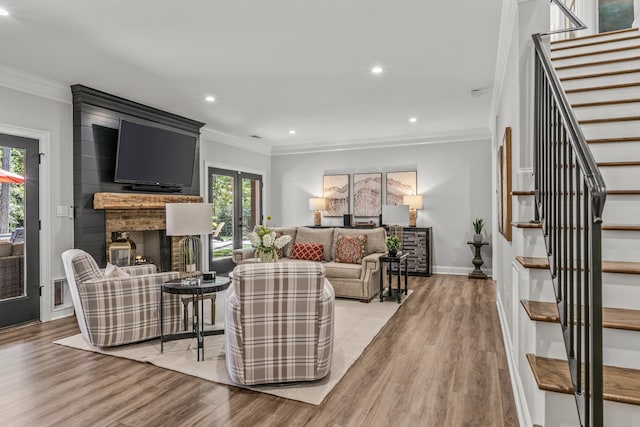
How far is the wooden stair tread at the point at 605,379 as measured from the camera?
4.43 feet

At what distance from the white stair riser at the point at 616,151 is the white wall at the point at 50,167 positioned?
511 cm

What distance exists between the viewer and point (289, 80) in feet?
13.9

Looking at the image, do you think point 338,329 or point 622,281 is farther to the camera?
point 338,329

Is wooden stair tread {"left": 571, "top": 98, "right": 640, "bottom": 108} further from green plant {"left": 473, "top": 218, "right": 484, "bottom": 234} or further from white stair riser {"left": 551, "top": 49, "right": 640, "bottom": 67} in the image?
green plant {"left": 473, "top": 218, "right": 484, "bottom": 234}

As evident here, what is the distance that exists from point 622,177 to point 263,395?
2630 millimetres

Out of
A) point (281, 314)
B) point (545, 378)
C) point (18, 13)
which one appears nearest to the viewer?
point (545, 378)

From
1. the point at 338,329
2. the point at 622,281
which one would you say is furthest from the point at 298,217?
the point at 622,281

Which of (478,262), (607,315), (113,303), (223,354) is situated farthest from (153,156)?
(478,262)

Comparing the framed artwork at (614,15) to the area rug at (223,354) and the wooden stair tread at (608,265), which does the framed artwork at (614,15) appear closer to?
the wooden stair tread at (608,265)

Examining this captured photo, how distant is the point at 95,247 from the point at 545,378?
470 centimetres

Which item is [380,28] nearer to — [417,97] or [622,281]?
[417,97]

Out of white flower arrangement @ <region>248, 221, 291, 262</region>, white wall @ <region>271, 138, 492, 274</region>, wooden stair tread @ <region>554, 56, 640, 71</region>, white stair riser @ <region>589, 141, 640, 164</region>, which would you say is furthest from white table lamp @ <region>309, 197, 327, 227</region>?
white stair riser @ <region>589, 141, 640, 164</region>

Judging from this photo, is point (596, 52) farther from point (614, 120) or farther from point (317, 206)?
point (317, 206)

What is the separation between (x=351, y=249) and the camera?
5484 millimetres
